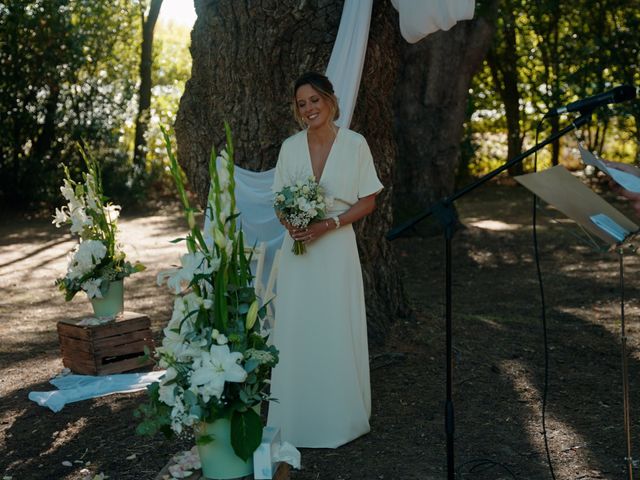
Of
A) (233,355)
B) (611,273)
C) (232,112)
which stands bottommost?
(611,273)

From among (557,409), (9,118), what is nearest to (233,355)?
(557,409)

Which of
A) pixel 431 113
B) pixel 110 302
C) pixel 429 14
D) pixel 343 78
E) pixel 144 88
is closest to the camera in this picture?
pixel 429 14

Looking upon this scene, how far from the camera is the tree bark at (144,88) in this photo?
16.9 m

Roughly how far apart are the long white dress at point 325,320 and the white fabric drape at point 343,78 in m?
0.93

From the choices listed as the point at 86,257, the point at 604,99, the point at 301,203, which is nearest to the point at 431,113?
the point at 86,257

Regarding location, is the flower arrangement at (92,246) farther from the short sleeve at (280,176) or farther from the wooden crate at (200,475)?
the wooden crate at (200,475)

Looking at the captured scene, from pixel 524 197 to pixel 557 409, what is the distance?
1125 cm

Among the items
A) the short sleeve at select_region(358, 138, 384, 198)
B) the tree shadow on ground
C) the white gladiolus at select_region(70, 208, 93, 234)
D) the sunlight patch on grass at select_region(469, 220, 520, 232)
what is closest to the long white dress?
the short sleeve at select_region(358, 138, 384, 198)

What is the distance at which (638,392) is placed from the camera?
5.89m

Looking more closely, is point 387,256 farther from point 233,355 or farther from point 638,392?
point 233,355

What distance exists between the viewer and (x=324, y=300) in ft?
16.3

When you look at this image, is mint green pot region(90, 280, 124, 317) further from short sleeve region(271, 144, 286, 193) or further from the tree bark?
the tree bark

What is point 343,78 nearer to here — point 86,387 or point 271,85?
point 271,85

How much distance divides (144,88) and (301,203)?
13.2 meters
